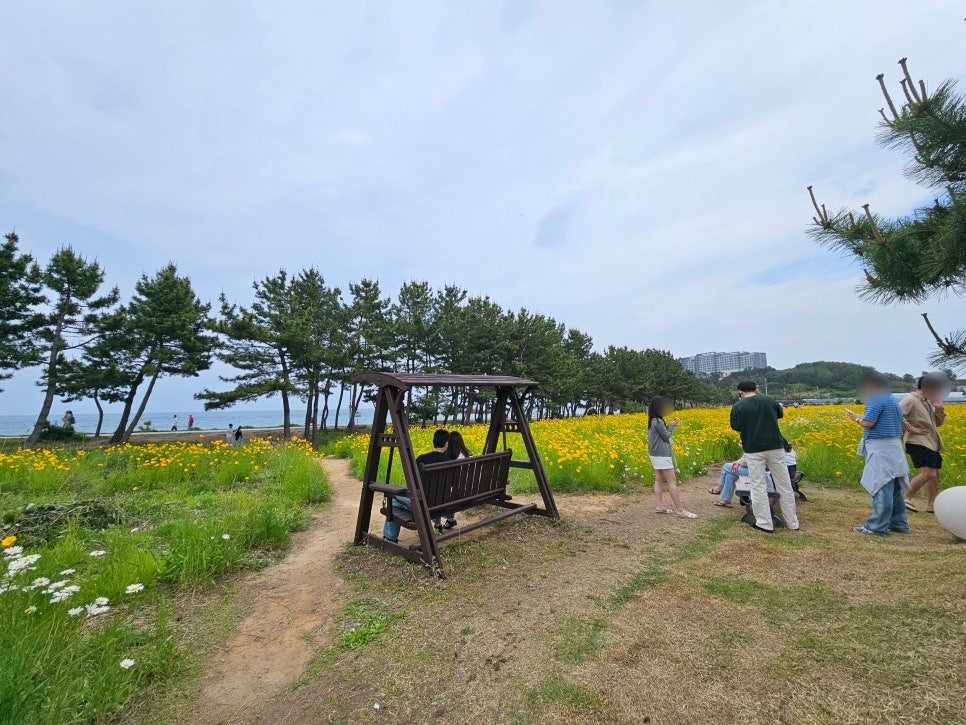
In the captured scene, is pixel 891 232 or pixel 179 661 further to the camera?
pixel 891 232

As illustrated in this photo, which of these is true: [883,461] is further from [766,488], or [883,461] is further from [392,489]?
[392,489]

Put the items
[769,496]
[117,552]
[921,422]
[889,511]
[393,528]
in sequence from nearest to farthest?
[117,552]
[889,511]
[393,528]
[769,496]
[921,422]

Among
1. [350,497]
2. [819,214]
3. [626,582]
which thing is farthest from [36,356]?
[819,214]

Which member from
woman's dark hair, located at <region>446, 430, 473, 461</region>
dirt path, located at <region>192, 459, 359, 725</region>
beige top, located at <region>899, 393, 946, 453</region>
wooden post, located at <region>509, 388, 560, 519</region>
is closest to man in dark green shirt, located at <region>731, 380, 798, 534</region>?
beige top, located at <region>899, 393, 946, 453</region>

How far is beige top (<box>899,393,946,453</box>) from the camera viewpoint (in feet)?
17.4

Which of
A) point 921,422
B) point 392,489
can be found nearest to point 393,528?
point 392,489

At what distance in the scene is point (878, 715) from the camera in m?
1.95

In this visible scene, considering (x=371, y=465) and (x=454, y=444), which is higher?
(x=454, y=444)

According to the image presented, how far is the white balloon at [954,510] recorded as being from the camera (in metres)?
3.98

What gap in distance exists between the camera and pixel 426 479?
4.40 metres

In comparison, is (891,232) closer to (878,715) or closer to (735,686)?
(878,715)

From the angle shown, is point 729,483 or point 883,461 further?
point 729,483

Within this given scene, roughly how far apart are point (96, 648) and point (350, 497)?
530 centimetres

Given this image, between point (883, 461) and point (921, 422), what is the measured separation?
4.68 feet
